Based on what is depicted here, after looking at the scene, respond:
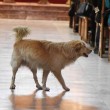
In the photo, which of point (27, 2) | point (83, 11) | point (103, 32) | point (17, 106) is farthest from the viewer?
point (27, 2)

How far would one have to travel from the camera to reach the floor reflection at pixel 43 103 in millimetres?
4461

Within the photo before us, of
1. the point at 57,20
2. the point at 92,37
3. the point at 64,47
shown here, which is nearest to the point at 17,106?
the point at 64,47

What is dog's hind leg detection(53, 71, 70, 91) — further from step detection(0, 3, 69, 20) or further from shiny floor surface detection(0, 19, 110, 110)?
step detection(0, 3, 69, 20)

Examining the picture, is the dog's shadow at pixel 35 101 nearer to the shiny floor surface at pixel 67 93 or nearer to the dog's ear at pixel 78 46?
the shiny floor surface at pixel 67 93

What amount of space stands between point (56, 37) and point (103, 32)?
2913mm

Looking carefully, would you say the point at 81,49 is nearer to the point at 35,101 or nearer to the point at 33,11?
the point at 35,101

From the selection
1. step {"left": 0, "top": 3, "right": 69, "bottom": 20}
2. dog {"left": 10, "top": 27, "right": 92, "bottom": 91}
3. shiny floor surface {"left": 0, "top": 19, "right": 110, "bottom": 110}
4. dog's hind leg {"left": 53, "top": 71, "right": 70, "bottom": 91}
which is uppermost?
dog {"left": 10, "top": 27, "right": 92, "bottom": 91}

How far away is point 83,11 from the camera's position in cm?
898

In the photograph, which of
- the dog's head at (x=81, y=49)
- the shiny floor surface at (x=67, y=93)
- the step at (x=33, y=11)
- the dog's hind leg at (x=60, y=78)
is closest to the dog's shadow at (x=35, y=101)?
the shiny floor surface at (x=67, y=93)

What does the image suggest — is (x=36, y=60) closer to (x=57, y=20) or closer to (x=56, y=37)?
(x=56, y=37)

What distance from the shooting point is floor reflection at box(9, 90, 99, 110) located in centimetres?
446

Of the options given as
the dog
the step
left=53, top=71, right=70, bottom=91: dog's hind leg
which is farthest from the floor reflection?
the step

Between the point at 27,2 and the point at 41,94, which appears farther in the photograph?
the point at 27,2

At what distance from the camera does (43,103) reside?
4625mm
